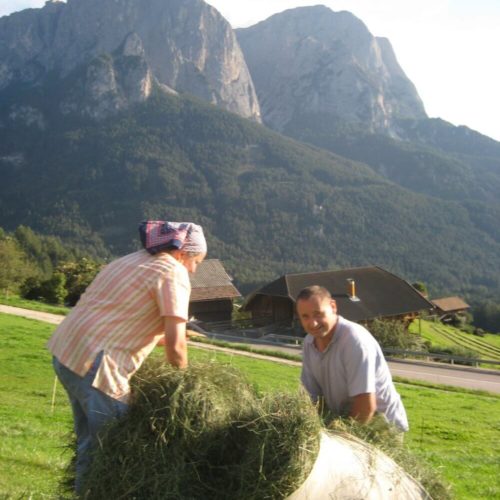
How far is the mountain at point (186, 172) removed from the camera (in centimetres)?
13050

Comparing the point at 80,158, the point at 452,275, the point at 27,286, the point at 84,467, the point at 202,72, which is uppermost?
the point at 202,72

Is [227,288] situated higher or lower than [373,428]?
lower

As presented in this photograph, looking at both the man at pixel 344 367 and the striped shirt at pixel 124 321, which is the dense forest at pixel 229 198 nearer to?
the man at pixel 344 367

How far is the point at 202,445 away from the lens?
123 inches

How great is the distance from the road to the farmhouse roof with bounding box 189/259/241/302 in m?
20.5

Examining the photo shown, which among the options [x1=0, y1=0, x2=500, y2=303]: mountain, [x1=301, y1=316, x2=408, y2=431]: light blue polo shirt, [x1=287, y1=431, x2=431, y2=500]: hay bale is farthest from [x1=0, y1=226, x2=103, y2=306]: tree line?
[x1=0, y1=0, x2=500, y2=303]: mountain

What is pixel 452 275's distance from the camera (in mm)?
122250

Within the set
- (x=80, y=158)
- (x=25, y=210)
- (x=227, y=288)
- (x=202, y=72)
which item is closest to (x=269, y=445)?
(x=227, y=288)

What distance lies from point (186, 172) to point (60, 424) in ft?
495

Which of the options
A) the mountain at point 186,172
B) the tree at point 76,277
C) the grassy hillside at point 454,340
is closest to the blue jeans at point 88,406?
the tree at point 76,277

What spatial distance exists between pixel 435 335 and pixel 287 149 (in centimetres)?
12374

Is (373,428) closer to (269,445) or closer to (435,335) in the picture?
(269,445)

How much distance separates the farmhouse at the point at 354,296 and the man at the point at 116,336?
3708 centimetres

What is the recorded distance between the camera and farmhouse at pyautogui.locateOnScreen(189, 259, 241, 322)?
156 ft
